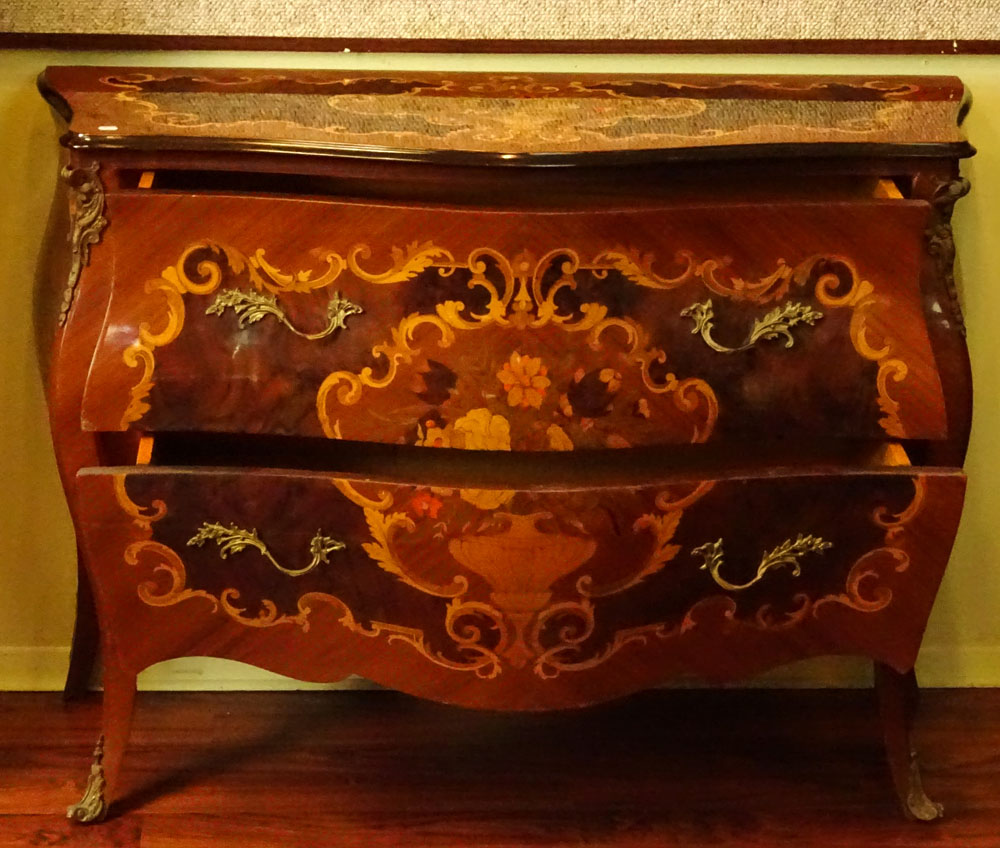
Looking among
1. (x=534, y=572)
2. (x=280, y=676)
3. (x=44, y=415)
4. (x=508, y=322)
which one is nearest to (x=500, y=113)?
(x=508, y=322)

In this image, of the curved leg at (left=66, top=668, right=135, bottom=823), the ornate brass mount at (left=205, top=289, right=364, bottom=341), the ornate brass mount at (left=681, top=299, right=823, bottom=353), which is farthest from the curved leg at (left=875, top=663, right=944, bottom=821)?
the curved leg at (left=66, top=668, right=135, bottom=823)

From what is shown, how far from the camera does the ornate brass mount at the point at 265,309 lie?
92cm

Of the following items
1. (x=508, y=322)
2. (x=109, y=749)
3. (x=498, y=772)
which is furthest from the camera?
(x=498, y=772)

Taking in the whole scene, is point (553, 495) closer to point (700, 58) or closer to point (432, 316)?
point (432, 316)

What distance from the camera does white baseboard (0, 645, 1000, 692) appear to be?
140cm

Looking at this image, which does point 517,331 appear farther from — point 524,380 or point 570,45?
point 570,45

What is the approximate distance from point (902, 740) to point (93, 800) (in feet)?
3.10

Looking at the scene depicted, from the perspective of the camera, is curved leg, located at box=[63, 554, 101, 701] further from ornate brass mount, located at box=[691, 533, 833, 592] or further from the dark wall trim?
ornate brass mount, located at box=[691, 533, 833, 592]

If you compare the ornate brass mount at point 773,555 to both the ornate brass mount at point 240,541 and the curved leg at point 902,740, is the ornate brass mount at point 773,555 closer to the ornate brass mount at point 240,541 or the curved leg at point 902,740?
the curved leg at point 902,740

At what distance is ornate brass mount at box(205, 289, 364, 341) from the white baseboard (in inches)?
26.1

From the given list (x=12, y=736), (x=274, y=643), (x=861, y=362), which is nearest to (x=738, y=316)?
(x=861, y=362)

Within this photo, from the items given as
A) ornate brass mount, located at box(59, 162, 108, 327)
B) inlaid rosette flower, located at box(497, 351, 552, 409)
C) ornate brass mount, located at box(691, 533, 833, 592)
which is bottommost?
ornate brass mount, located at box(691, 533, 833, 592)

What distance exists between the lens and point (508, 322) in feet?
3.02

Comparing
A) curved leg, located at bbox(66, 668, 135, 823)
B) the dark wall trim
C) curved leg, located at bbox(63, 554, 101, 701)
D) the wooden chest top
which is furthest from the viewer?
curved leg, located at bbox(63, 554, 101, 701)
